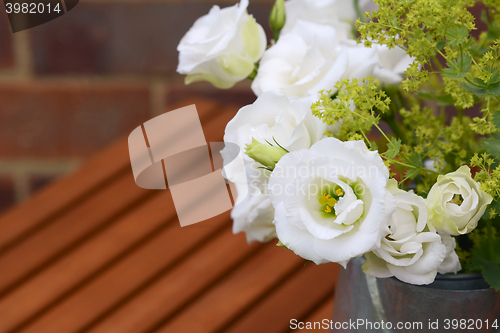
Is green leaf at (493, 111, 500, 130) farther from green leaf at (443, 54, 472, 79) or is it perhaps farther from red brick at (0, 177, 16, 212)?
red brick at (0, 177, 16, 212)

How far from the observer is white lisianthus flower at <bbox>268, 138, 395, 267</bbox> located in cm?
20

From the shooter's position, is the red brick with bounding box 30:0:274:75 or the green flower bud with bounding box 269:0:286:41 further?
the red brick with bounding box 30:0:274:75

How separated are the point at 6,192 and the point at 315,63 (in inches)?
33.1

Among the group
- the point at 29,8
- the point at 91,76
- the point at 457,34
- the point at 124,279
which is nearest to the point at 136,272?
the point at 124,279

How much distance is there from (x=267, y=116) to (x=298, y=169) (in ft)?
0.18

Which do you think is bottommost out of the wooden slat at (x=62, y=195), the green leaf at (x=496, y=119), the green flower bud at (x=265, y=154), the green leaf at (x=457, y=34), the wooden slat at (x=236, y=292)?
the wooden slat at (x=62, y=195)

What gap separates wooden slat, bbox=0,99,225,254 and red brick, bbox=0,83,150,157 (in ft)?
0.66

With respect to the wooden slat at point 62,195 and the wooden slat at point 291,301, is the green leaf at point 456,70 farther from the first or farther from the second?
the wooden slat at point 62,195

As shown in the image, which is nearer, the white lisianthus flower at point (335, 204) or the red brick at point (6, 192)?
the white lisianthus flower at point (335, 204)

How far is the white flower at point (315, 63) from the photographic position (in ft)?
0.92

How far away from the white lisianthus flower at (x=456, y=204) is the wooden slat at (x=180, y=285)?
0.96 feet

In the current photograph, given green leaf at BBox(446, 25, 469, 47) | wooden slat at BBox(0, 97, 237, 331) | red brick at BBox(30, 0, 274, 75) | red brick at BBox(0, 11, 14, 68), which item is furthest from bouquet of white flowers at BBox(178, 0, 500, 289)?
red brick at BBox(0, 11, 14, 68)

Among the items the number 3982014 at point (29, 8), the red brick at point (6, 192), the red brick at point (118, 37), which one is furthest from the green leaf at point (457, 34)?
the red brick at point (6, 192)

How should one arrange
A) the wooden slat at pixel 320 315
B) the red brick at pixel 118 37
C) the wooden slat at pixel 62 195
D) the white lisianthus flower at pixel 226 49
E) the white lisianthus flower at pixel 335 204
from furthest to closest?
the red brick at pixel 118 37 < the wooden slat at pixel 62 195 < the wooden slat at pixel 320 315 < the white lisianthus flower at pixel 226 49 < the white lisianthus flower at pixel 335 204
